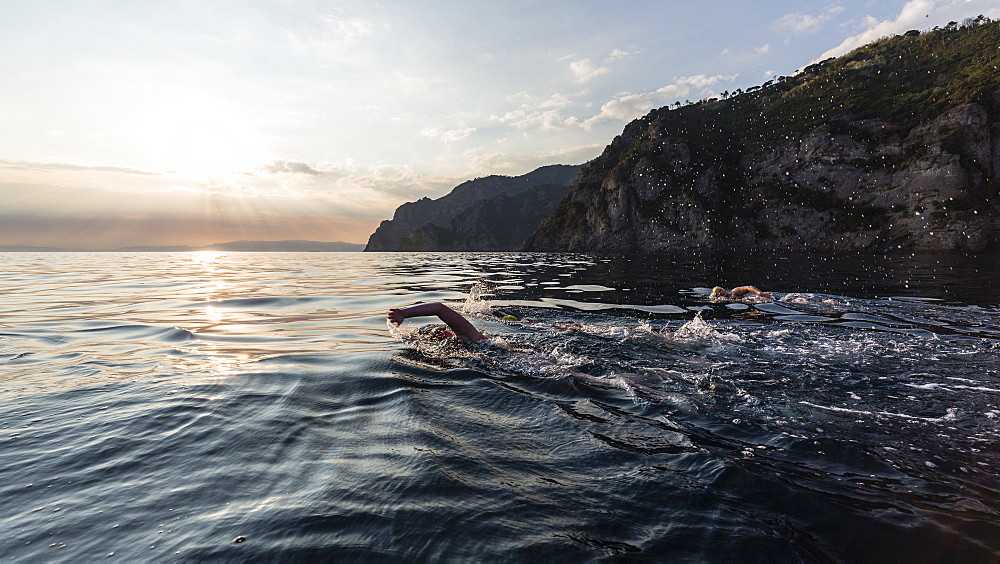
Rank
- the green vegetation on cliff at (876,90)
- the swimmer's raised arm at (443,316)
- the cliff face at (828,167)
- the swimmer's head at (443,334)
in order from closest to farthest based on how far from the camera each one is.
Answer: the swimmer's raised arm at (443,316) < the swimmer's head at (443,334) < the cliff face at (828,167) < the green vegetation on cliff at (876,90)

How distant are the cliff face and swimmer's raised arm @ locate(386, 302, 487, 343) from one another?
266 ft

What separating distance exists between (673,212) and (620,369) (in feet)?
373

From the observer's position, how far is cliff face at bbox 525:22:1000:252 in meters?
65.4

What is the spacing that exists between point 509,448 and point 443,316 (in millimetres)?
4326

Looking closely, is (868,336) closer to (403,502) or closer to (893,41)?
(403,502)

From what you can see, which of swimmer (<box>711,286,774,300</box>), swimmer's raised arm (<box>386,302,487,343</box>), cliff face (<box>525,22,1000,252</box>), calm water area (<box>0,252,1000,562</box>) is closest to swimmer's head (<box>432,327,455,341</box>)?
calm water area (<box>0,252,1000,562</box>)

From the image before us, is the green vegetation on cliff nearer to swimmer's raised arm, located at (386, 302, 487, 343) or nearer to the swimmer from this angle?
the swimmer

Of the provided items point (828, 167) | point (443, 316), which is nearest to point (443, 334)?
point (443, 316)

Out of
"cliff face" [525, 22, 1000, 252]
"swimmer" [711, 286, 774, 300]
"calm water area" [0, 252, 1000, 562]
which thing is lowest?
"swimmer" [711, 286, 774, 300]

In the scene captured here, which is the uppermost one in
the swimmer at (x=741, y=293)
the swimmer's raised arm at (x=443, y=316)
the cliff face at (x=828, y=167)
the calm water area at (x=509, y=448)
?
the cliff face at (x=828, y=167)

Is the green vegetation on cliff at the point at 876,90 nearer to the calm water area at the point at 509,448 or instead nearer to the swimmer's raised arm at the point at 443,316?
the calm water area at the point at 509,448

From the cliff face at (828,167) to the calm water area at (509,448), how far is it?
3091 inches

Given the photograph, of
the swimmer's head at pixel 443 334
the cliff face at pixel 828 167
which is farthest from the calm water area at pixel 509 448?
the cliff face at pixel 828 167

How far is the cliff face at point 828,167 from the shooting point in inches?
2574
